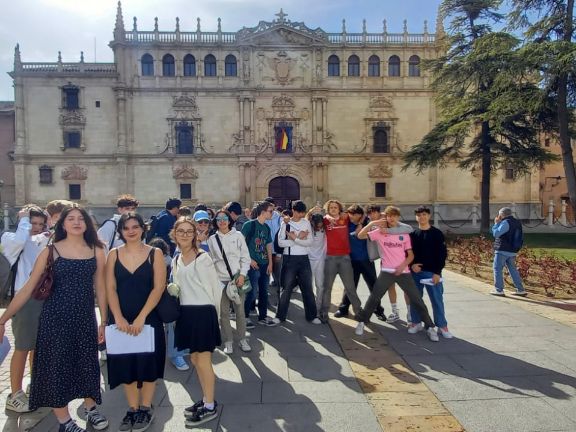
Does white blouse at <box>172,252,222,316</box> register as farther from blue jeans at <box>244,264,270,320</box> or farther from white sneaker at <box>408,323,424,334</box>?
white sneaker at <box>408,323,424,334</box>

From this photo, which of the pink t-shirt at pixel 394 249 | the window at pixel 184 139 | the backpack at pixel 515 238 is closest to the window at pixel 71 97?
the window at pixel 184 139

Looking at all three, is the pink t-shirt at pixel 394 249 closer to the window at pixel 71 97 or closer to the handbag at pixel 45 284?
the handbag at pixel 45 284

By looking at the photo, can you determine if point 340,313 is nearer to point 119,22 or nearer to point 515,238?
point 515,238

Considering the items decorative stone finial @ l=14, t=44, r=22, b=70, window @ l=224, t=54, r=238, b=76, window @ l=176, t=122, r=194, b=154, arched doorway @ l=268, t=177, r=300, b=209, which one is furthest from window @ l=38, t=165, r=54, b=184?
Result: arched doorway @ l=268, t=177, r=300, b=209

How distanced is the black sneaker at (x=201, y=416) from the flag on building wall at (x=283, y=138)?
31084mm

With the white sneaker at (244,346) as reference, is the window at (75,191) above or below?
above

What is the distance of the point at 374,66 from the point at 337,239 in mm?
30489

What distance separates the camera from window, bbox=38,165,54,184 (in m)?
33.8

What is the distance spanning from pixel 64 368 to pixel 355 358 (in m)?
3.60

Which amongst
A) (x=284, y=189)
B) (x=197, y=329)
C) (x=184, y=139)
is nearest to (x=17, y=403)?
(x=197, y=329)

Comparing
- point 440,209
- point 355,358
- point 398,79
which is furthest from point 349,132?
point 355,358

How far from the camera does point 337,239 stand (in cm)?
756

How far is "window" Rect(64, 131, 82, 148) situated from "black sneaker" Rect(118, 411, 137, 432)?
34.0m

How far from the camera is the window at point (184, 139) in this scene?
3444cm
